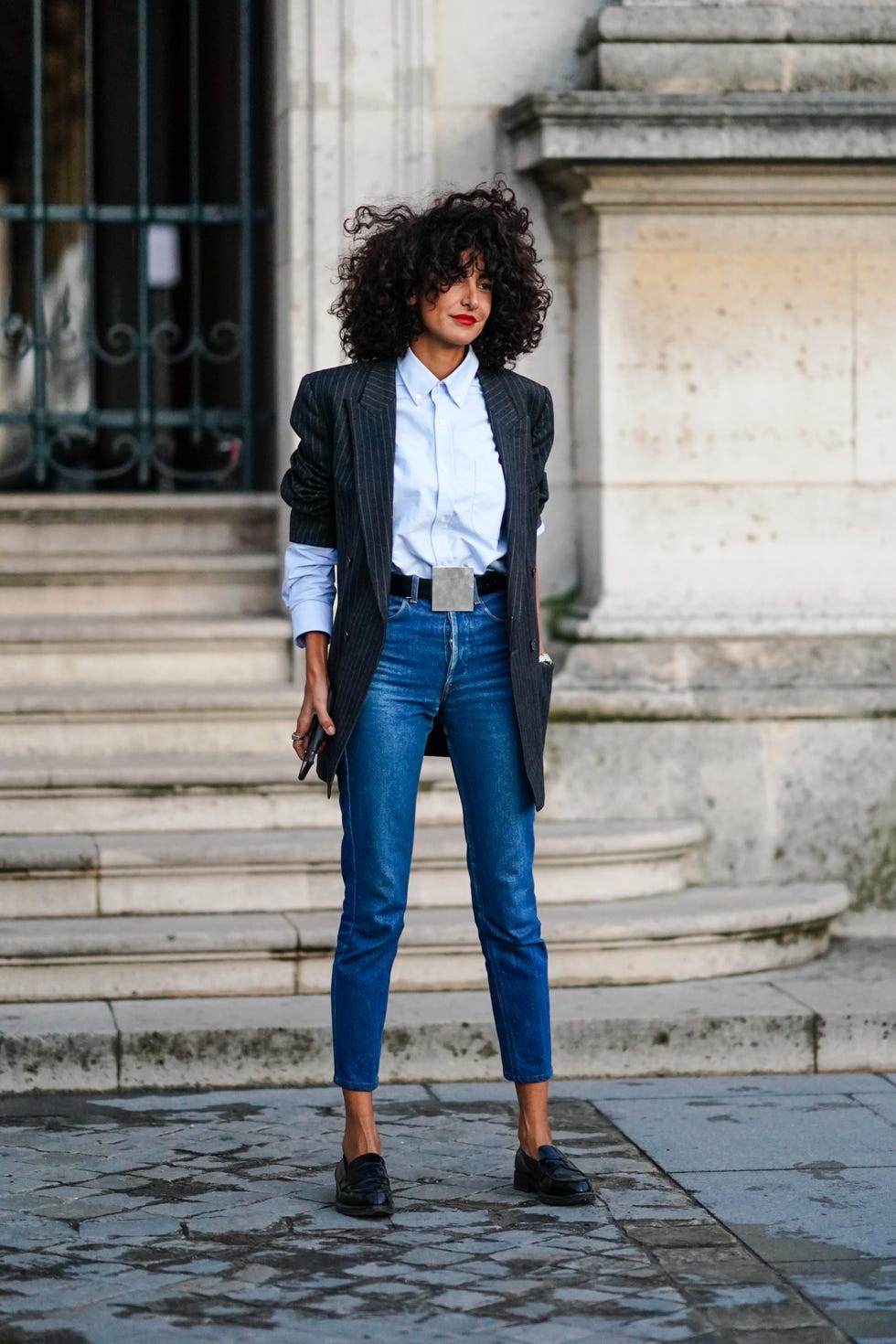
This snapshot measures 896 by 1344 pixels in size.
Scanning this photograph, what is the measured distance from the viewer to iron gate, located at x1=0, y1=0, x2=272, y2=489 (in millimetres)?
7453

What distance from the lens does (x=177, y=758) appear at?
21.9 ft

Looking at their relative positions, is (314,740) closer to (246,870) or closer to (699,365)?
(246,870)

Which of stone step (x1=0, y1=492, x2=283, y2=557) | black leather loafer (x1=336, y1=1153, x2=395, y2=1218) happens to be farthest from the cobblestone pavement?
stone step (x1=0, y1=492, x2=283, y2=557)

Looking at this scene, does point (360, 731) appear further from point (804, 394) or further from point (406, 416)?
point (804, 394)

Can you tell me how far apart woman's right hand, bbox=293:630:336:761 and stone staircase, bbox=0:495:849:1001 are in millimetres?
1546

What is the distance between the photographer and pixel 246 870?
6.14m

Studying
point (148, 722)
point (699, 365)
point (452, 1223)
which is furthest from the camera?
point (699, 365)

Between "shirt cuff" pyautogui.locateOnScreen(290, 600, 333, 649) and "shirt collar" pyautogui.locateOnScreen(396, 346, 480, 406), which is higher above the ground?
"shirt collar" pyautogui.locateOnScreen(396, 346, 480, 406)

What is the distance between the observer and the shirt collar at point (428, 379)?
14.3 feet

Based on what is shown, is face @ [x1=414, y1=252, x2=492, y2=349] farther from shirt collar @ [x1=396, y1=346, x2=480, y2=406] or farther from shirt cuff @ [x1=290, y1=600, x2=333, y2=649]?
shirt cuff @ [x1=290, y1=600, x2=333, y2=649]

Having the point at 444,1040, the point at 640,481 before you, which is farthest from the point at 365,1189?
the point at 640,481

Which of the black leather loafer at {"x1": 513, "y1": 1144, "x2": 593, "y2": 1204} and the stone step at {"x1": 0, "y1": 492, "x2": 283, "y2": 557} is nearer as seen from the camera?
the black leather loafer at {"x1": 513, "y1": 1144, "x2": 593, "y2": 1204}

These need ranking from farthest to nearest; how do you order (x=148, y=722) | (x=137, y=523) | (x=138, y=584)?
(x=137, y=523)
(x=138, y=584)
(x=148, y=722)

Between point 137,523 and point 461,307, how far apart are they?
3388 millimetres
